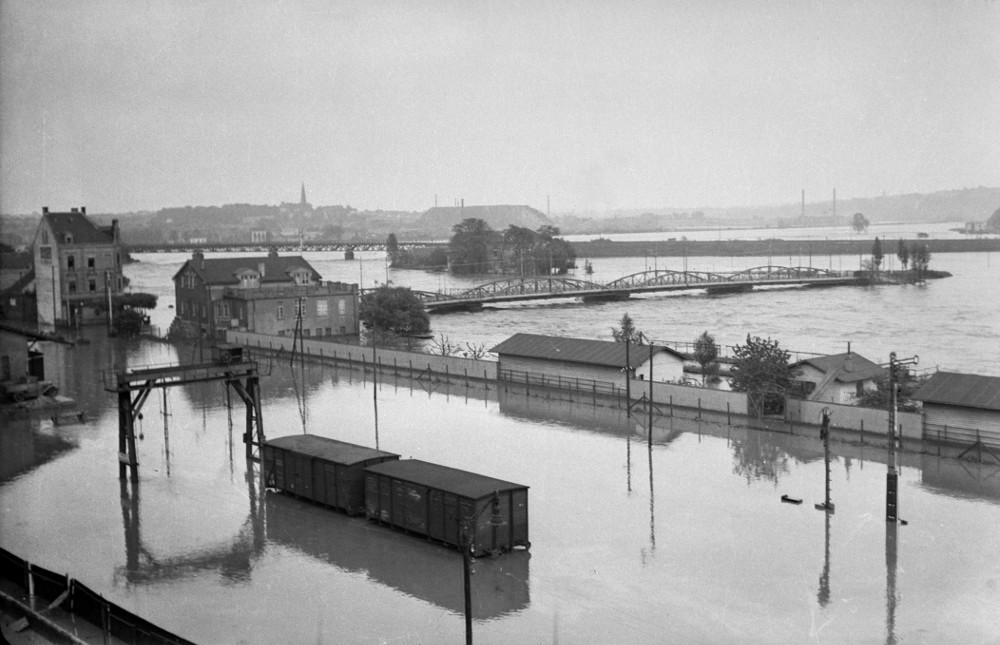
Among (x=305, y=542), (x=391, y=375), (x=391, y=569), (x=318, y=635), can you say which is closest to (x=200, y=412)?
(x=391, y=375)

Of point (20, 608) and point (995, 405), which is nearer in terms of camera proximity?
point (20, 608)

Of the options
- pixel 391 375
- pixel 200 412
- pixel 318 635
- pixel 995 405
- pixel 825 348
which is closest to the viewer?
pixel 318 635

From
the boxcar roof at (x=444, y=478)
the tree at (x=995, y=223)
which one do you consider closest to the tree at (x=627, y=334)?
the boxcar roof at (x=444, y=478)

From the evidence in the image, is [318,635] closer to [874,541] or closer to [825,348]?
[874,541]

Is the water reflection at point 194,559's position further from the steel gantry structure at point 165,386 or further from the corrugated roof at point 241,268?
the corrugated roof at point 241,268

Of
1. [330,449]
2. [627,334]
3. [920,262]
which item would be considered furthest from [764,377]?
[920,262]

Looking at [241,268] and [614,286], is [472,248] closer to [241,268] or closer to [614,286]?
[614,286]

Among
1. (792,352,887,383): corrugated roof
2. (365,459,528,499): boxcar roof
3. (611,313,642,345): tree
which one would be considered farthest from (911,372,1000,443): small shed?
(365,459,528,499): boxcar roof
